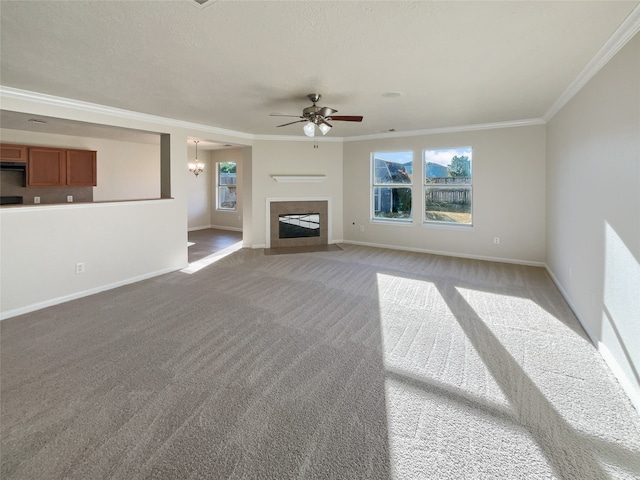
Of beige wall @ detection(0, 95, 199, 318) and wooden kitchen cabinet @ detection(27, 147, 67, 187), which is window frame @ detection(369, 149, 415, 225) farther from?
wooden kitchen cabinet @ detection(27, 147, 67, 187)

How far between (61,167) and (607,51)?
8555mm

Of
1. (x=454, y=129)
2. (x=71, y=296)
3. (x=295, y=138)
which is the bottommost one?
(x=71, y=296)

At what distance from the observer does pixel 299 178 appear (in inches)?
289

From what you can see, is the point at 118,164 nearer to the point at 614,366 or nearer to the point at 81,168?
the point at 81,168

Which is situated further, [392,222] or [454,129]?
[392,222]

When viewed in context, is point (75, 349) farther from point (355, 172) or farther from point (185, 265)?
point (355, 172)

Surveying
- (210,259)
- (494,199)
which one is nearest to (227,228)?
(210,259)

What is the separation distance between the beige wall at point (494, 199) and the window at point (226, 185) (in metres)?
4.69

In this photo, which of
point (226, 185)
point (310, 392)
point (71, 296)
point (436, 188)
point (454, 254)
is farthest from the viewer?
point (226, 185)

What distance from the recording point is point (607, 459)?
1.68m

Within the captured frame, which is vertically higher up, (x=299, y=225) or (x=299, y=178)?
(x=299, y=178)

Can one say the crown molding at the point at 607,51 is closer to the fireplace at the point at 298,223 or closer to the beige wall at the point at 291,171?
the beige wall at the point at 291,171

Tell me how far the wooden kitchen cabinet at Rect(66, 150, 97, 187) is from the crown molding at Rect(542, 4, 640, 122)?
8474 millimetres

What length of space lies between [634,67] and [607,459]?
252cm
